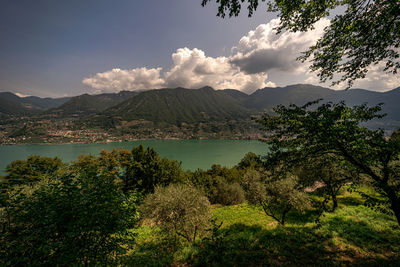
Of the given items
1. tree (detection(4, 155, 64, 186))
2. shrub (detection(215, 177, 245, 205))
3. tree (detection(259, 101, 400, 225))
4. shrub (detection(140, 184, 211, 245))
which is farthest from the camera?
shrub (detection(215, 177, 245, 205))

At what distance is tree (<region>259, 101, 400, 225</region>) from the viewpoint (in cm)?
533

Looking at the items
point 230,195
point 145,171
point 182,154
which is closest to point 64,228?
point 145,171

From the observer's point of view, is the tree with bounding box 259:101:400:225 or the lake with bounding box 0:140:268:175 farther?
the lake with bounding box 0:140:268:175

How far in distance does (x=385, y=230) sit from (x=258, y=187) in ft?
28.4

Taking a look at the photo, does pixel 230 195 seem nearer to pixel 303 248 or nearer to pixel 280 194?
pixel 280 194

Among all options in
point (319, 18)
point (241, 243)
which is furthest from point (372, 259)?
point (319, 18)

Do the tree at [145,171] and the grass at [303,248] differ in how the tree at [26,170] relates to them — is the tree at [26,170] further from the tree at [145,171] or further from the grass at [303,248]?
the grass at [303,248]

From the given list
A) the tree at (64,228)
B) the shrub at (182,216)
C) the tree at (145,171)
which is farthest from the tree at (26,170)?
the tree at (64,228)

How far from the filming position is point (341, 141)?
5418 mm

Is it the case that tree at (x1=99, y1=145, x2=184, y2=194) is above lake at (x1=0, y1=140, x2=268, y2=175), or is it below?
above

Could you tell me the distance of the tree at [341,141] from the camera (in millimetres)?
5331

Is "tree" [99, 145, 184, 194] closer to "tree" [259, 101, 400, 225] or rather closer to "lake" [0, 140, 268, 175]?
"tree" [259, 101, 400, 225]

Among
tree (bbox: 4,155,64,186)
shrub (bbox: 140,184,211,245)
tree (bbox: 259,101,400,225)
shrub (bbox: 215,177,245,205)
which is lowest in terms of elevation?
shrub (bbox: 215,177,245,205)

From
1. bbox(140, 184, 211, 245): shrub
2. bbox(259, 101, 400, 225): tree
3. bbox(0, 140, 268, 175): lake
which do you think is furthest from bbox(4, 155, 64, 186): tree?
bbox(0, 140, 268, 175): lake
